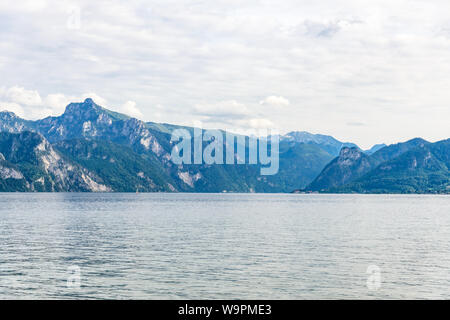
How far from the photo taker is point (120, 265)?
215ft

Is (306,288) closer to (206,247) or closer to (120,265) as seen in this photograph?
(120,265)

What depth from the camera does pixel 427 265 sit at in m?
67.2

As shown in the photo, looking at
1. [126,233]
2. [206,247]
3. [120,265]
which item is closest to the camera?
[120,265]

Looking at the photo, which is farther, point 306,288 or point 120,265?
point 120,265

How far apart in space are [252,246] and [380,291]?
1520 inches
